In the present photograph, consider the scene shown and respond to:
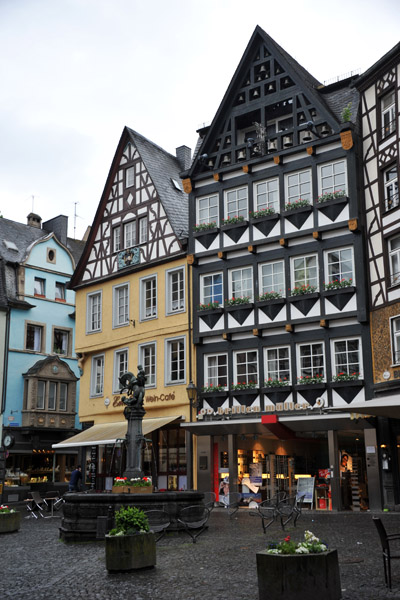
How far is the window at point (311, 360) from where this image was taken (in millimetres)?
25172

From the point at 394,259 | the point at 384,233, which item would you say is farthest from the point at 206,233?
the point at 394,259

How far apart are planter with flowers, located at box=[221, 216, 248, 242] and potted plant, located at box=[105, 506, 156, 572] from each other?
1746cm

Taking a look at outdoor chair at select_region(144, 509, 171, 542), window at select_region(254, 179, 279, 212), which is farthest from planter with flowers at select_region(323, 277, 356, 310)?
outdoor chair at select_region(144, 509, 171, 542)

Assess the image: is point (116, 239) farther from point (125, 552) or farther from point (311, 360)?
point (125, 552)

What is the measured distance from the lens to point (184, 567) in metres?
11.7

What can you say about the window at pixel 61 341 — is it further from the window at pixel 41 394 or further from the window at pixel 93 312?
the window at pixel 93 312

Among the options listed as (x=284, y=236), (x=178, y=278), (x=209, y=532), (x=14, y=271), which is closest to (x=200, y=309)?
(x=178, y=278)

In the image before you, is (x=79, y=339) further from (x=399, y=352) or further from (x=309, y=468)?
(x=399, y=352)

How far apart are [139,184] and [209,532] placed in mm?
18634

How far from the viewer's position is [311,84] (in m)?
28.7

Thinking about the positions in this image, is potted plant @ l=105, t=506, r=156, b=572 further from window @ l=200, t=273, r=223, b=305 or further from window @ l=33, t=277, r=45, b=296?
window @ l=33, t=277, r=45, b=296

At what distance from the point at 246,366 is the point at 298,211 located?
5.97 m

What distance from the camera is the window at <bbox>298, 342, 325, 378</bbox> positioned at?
2517 centimetres

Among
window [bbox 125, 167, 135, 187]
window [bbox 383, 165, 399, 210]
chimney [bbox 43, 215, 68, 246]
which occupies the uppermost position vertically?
chimney [bbox 43, 215, 68, 246]
